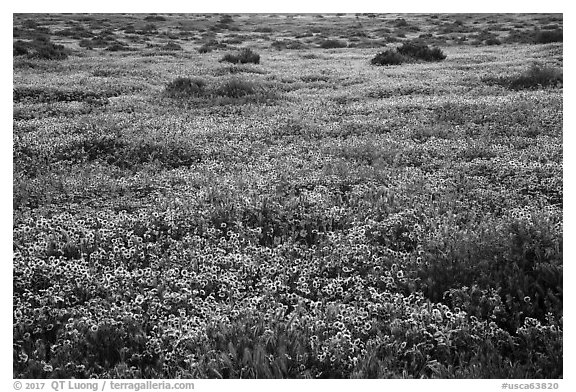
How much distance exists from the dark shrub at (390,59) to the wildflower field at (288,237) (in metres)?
8.77

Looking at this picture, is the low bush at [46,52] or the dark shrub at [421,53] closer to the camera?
the low bush at [46,52]

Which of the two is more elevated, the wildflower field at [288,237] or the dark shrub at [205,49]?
the dark shrub at [205,49]

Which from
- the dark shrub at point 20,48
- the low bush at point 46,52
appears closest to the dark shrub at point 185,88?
the dark shrub at point 20,48

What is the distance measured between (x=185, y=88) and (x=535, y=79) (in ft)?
37.6

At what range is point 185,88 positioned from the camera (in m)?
17.2

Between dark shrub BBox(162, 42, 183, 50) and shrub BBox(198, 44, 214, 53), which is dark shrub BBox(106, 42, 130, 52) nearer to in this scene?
dark shrub BBox(162, 42, 183, 50)

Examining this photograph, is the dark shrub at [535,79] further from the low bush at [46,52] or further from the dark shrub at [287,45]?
the low bush at [46,52]

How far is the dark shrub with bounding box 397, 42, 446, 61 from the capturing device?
2509 cm

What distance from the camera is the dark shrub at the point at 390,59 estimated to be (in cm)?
2423

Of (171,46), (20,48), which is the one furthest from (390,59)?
(20,48)

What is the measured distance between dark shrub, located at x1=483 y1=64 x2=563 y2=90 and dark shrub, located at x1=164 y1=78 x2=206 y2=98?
10.2 meters

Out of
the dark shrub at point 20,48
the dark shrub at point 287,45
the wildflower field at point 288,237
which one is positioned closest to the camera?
the wildflower field at point 288,237

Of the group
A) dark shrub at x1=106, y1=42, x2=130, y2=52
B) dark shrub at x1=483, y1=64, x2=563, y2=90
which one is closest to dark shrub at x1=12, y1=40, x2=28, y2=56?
dark shrub at x1=106, y1=42, x2=130, y2=52
